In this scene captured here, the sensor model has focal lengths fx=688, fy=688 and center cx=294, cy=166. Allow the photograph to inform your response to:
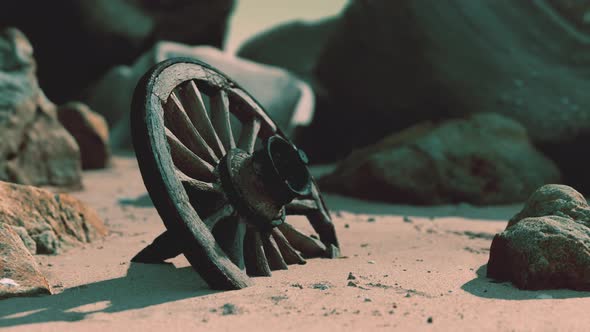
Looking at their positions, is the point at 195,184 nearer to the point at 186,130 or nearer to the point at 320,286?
the point at 186,130

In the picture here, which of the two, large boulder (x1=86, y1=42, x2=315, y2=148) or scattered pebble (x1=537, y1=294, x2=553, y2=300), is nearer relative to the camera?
scattered pebble (x1=537, y1=294, x2=553, y2=300)

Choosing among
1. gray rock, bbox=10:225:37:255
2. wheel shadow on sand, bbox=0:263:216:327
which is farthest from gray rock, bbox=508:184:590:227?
gray rock, bbox=10:225:37:255

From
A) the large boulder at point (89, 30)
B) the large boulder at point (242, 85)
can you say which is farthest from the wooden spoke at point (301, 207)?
the large boulder at point (89, 30)

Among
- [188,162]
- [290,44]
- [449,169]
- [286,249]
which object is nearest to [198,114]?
[188,162]

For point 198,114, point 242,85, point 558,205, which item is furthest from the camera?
point 242,85

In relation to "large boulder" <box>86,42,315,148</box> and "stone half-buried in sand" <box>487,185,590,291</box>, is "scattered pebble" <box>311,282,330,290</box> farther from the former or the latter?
"large boulder" <box>86,42,315,148</box>

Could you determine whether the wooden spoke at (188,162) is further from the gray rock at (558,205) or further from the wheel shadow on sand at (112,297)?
the gray rock at (558,205)

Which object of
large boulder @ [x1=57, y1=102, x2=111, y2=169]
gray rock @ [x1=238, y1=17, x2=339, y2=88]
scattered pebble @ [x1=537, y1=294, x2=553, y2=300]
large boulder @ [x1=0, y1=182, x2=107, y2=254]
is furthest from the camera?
gray rock @ [x1=238, y1=17, x2=339, y2=88]

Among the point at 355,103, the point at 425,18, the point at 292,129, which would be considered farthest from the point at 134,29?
the point at 425,18
